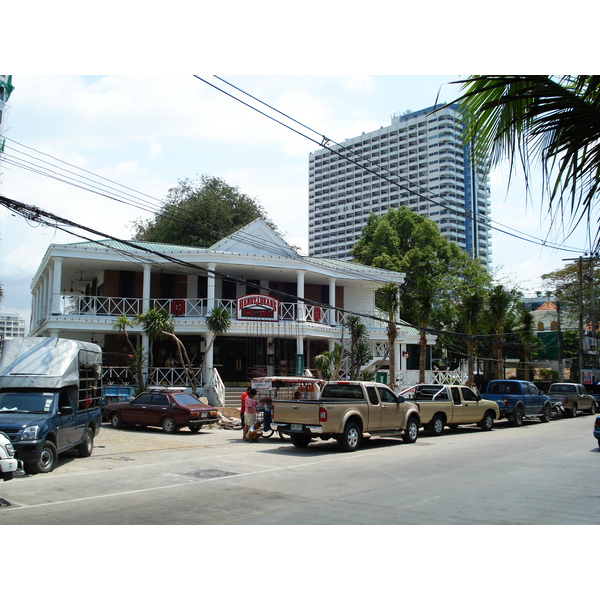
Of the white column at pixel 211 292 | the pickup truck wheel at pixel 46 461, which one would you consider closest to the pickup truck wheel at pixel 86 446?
the pickup truck wheel at pixel 46 461

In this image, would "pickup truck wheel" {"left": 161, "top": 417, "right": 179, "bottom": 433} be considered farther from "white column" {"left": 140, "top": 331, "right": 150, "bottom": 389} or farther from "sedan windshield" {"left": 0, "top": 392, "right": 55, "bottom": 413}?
"sedan windshield" {"left": 0, "top": 392, "right": 55, "bottom": 413}

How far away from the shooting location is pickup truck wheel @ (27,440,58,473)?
1201 centimetres

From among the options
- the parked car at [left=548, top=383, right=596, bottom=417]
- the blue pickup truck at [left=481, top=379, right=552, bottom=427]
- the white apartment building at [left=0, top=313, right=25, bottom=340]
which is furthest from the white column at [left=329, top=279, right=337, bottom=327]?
the white apartment building at [left=0, top=313, right=25, bottom=340]

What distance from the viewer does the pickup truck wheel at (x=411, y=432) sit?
18.0 meters

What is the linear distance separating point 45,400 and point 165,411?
7.52 m

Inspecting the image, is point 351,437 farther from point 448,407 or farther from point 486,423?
point 486,423

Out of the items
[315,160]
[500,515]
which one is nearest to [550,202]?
[500,515]

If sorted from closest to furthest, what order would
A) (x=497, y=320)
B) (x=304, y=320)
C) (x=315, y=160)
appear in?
(x=304, y=320), (x=497, y=320), (x=315, y=160)

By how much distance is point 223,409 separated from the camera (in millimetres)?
25391

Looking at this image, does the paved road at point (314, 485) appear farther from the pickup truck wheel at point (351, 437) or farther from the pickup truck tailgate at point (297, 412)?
the pickup truck tailgate at point (297, 412)

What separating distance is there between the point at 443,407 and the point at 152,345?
46.7 ft

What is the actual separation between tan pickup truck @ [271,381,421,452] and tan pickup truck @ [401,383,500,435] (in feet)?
8.06

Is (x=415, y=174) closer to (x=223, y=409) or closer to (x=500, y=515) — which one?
(x=223, y=409)

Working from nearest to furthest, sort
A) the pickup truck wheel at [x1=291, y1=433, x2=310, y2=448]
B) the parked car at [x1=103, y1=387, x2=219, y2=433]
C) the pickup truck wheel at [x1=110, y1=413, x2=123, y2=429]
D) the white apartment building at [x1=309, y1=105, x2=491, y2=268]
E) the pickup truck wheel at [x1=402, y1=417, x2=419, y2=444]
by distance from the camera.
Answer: the pickup truck wheel at [x1=291, y1=433, x2=310, y2=448]
the pickup truck wheel at [x1=402, y1=417, x2=419, y2=444]
the parked car at [x1=103, y1=387, x2=219, y2=433]
the pickup truck wheel at [x1=110, y1=413, x2=123, y2=429]
the white apartment building at [x1=309, y1=105, x2=491, y2=268]
